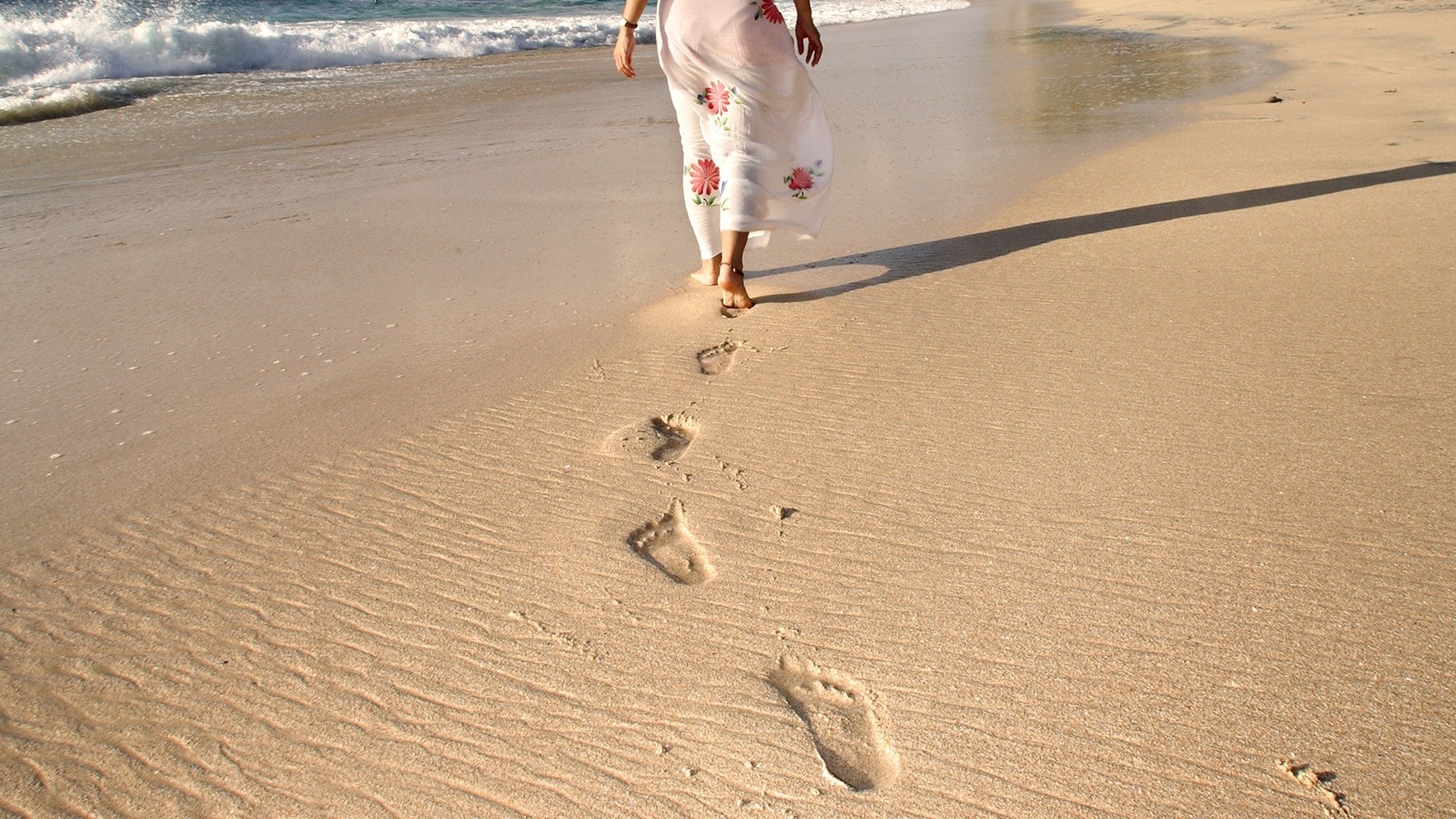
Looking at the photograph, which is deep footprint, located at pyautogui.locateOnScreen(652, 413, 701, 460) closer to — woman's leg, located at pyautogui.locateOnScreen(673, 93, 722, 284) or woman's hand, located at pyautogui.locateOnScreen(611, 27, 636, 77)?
woman's leg, located at pyautogui.locateOnScreen(673, 93, 722, 284)

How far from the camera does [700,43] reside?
130 inches

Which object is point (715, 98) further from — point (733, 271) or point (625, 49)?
point (733, 271)

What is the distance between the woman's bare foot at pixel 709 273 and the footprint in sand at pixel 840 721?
2.22 meters

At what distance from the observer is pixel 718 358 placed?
121 inches

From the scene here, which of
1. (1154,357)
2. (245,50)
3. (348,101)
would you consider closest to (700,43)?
(1154,357)

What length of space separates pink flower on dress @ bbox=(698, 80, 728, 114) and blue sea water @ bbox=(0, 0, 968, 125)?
24.4 feet

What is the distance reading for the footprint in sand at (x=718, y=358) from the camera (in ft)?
9.84

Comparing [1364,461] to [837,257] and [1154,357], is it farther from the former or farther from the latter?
[837,257]

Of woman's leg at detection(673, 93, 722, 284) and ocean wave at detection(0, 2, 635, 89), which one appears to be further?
ocean wave at detection(0, 2, 635, 89)

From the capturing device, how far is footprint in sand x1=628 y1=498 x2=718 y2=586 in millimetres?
2025

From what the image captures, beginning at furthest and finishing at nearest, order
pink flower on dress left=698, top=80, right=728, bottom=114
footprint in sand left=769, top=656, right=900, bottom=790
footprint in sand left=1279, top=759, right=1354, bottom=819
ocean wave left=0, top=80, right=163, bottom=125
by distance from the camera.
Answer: ocean wave left=0, top=80, right=163, bottom=125, pink flower on dress left=698, top=80, right=728, bottom=114, footprint in sand left=769, top=656, right=900, bottom=790, footprint in sand left=1279, top=759, right=1354, bottom=819

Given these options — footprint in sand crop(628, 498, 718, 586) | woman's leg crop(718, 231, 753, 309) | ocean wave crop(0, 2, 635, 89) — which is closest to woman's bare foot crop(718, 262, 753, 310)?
woman's leg crop(718, 231, 753, 309)

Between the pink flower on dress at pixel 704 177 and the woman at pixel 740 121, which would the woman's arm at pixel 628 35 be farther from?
the pink flower on dress at pixel 704 177

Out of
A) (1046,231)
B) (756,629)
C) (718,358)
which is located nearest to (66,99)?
(718,358)
